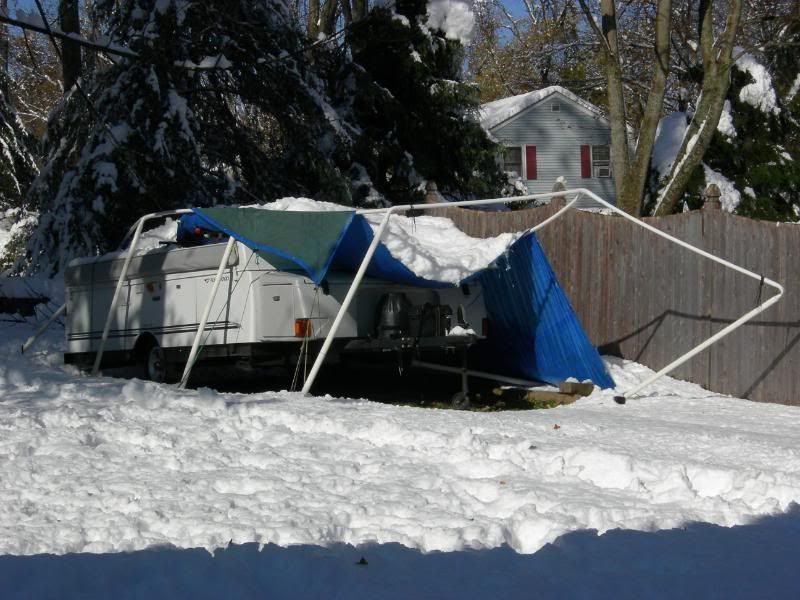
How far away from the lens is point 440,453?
25.8 ft

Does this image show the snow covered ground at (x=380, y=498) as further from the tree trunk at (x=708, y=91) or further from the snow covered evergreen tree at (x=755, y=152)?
the snow covered evergreen tree at (x=755, y=152)

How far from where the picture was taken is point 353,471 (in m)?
7.42

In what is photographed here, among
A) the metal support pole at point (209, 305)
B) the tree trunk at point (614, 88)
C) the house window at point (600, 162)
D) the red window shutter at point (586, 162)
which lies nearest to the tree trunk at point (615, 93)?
the tree trunk at point (614, 88)

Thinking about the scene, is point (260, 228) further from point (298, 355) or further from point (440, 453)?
point (440, 453)

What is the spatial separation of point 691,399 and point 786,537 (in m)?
5.84

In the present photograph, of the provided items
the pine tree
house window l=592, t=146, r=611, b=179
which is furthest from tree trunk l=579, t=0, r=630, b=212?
house window l=592, t=146, r=611, b=179

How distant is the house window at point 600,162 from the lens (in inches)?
1569

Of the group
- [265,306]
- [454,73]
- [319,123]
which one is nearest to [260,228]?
[265,306]

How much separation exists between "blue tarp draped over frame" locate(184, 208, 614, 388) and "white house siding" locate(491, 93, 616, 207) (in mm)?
26141

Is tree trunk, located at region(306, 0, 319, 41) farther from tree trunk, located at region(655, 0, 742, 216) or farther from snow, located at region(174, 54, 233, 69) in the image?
tree trunk, located at region(655, 0, 742, 216)

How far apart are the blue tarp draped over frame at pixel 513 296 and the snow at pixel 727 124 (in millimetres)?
14344

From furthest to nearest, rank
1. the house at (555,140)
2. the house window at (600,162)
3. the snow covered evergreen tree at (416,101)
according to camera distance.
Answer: the house window at (600,162) → the house at (555,140) → the snow covered evergreen tree at (416,101)

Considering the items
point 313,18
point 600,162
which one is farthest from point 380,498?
point 600,162

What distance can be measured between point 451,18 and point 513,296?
13.3m
